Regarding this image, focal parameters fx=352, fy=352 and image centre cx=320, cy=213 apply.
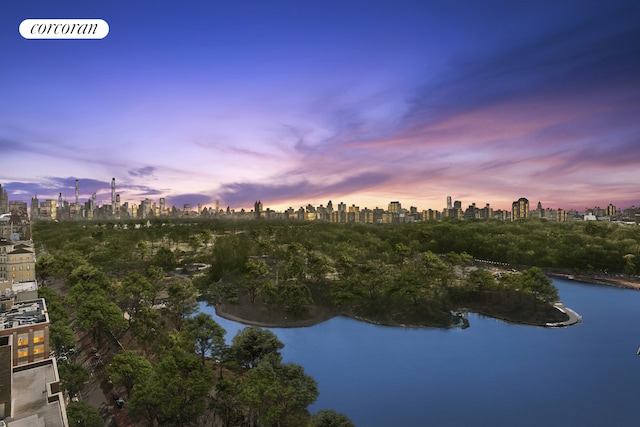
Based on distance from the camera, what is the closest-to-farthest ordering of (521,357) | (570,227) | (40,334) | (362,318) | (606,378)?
1. (40,334)
2. (606,378)
3. (521,357)
4. (362,318)
5. (570,227)

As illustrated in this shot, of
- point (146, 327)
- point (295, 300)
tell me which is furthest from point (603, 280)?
point (146, 327)

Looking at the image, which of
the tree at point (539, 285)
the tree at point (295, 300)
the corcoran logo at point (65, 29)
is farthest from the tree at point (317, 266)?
Answer: the corcoran logo at point (65, 29)

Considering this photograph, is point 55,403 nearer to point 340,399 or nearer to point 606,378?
point 340,399

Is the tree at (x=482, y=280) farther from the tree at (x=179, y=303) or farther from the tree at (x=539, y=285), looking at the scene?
the tree at (x=179, y=303)

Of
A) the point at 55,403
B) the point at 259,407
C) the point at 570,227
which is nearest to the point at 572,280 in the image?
the point at 570,227

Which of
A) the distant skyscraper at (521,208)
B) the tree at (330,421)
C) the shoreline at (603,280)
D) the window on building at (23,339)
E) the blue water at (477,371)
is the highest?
the distant skyscraper at (521,208)

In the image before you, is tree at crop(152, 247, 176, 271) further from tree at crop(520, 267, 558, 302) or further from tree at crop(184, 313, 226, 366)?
tree at crop(520, 267, 558, 302)

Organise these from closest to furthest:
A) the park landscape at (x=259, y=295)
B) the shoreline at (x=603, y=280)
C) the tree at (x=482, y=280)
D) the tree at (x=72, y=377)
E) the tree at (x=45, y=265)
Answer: the park landscape at (x=259, y=295) → the tree at (x=72, y=377) → the tree at (x=482, y=280) → the tree at (x=45, y=265) → the shoreline at (x=603, y=280)
